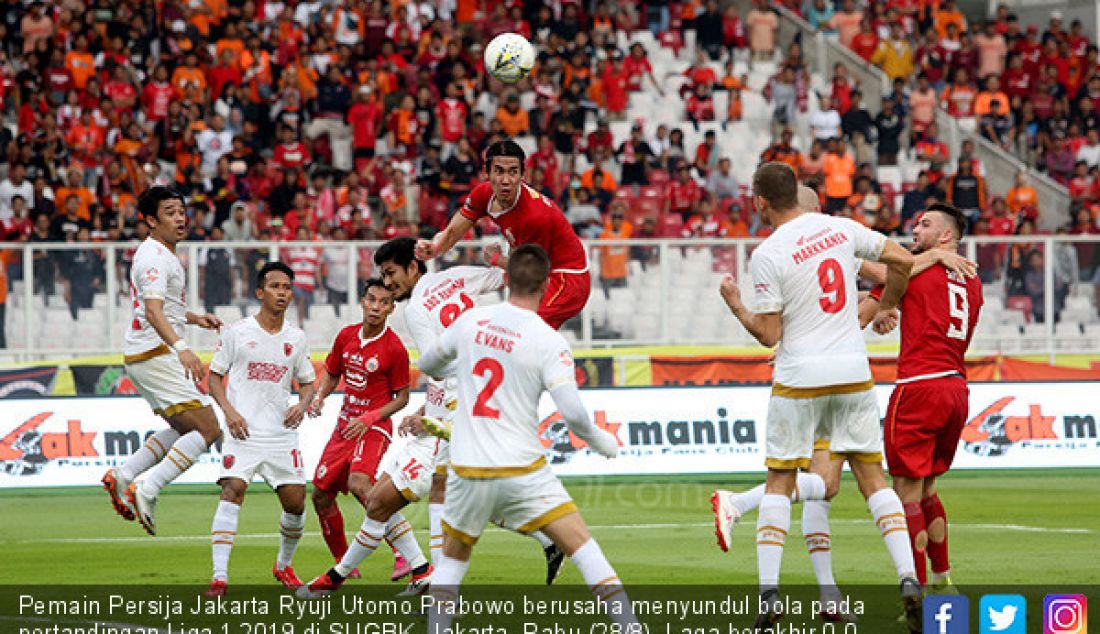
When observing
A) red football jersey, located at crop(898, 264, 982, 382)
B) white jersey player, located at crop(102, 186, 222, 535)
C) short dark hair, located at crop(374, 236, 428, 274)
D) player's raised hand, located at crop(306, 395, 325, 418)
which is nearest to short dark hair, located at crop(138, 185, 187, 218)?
white jersey player, located at crop(102, 186, 222, 535)

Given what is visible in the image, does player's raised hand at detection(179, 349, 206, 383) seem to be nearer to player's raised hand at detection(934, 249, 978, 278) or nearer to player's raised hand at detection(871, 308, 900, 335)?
player's raised hand at detection(871, 308, 900, 335)

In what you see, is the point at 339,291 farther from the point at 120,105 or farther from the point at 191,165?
the point at 120,105

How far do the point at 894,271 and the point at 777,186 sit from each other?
0.93 m

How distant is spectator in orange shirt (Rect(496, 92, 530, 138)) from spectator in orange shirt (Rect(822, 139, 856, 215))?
16.5 ft

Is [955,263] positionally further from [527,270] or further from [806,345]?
[527,270]

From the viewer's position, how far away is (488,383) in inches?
317

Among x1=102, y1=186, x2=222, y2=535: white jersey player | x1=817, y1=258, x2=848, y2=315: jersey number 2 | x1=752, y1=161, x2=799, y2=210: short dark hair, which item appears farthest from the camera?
x1=102, y1=186, x2=222, y2=535: white jersey player

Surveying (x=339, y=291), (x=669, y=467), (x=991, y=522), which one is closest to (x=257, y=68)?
(x=339, y=291)

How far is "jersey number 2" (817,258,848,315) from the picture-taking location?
30.2 feet

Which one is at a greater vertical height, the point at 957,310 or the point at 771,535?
the point at 957,310

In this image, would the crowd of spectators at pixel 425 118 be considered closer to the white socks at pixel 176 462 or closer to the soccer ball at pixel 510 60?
the white socks at pixel 176 462

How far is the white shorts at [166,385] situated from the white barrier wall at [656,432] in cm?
484

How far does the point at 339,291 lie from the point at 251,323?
10.1 metres

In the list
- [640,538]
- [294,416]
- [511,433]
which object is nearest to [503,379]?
[511,433]
